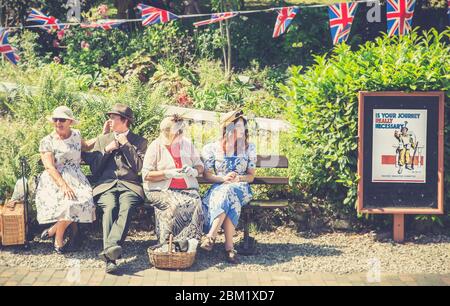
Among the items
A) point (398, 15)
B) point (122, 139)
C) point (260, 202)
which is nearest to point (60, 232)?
point (122, 139)

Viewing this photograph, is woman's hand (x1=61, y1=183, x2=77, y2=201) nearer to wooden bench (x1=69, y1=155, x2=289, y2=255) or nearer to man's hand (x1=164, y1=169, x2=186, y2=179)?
wooden bench (x1=69, y1=155, x2=289, y2=255)

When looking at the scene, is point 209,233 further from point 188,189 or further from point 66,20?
point 66,20

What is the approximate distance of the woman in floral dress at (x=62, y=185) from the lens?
22.4ft

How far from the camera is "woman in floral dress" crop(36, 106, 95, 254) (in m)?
6.81

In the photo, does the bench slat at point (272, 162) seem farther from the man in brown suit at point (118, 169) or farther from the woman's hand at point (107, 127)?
the woman's hand at point (107, 127)

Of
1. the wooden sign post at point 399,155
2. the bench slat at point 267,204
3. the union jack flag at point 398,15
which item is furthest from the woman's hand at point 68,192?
the union jack flag at point 398,15

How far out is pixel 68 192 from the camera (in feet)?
22.4

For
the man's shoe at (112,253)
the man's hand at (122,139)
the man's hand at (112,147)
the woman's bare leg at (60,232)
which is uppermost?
the man's hand at (122,139)

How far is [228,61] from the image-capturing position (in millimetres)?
13148

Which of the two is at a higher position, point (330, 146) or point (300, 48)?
point (300, 48)

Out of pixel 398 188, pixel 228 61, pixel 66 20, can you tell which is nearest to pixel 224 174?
pixel 398 188

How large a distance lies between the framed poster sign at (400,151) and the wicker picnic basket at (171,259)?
194 cm
